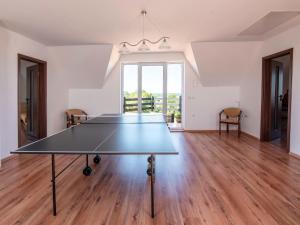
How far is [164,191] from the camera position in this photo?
8.34 ft

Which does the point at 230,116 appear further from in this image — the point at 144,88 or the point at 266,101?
the point at 144,88

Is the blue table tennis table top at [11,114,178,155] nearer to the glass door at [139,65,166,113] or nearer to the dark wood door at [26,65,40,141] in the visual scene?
the dark wood door at [26,65,40,141]

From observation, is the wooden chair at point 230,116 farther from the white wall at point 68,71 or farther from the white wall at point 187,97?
the white wall at point 68,71

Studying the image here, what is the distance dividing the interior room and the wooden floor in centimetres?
2

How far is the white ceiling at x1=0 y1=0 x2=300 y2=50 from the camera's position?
295 cm

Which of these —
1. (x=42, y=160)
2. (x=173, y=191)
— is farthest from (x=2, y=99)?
(x=173, y=191)

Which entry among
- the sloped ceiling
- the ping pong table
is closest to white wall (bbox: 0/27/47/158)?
the sloped ceiling

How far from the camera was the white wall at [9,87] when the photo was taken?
371 cm

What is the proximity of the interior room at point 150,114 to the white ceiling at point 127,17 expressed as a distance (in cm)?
3

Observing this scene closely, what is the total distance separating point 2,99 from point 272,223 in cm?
429

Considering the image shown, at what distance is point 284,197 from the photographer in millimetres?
2373

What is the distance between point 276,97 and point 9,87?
5961 millimetres

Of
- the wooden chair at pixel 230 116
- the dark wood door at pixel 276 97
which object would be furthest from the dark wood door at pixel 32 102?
the dark wood door at pixel 276 97

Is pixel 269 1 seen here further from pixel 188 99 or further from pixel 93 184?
pixel 188 99
